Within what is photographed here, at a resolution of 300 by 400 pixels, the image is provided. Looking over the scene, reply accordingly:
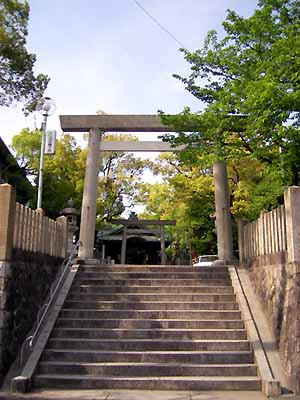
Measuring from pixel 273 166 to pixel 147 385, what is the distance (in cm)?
470

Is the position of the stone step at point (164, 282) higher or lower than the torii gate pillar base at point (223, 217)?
lower

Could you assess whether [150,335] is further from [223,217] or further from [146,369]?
[223,217]

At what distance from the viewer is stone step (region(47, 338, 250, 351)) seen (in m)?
7.57

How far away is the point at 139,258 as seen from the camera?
24844 mm

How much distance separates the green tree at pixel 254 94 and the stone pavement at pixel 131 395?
4115 mm

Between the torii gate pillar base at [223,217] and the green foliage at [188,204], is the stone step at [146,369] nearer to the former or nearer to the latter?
the torii gate pillar base at [223,217]

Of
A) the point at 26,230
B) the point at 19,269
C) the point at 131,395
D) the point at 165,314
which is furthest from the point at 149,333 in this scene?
the point at 26,230

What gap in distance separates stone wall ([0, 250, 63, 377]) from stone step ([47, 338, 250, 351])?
26.2 inches

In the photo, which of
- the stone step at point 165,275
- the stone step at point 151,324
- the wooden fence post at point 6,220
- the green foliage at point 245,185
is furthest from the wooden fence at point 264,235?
the wooden fence post at point 6,220

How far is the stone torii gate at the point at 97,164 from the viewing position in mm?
12539

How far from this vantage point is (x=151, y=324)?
828 cm

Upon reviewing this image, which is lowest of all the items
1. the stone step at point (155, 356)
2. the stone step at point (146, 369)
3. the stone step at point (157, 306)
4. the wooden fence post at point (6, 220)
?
the stone step at point (146, 369)

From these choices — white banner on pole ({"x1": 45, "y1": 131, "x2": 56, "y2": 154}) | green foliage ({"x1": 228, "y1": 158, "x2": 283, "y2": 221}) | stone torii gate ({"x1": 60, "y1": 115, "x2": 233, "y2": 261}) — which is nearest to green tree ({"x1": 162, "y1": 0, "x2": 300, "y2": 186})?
stone torii gate ({"x1": 60, "y1": 115, "x2": 233, "y2": 261})

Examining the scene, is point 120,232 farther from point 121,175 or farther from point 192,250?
point 121,175
